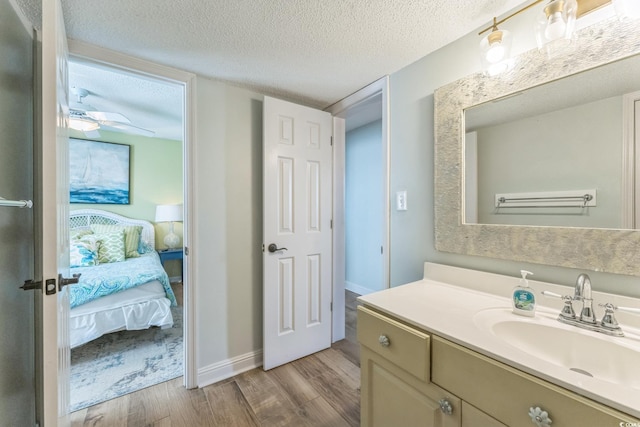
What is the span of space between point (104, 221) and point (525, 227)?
185 inches

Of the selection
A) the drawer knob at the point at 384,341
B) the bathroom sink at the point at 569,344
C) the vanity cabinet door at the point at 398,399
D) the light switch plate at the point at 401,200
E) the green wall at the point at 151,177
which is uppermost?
the green wall at the point at 151,177

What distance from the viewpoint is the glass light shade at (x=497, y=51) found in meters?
1.10

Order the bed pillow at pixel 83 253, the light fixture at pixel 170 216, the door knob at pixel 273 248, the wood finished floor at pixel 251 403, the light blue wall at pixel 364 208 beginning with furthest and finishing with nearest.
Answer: the light fixture at pixel 170 216
the light blue wall at pixel 364 208
the bed pillow at pixel 83 253
the door knob at pixel 273 248
the wood finished floor at pixel 251 403

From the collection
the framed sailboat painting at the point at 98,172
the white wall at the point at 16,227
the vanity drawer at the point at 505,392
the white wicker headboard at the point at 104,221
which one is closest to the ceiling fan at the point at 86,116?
the framed sailboat painting at the point at 98,172

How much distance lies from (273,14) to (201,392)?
228 cm

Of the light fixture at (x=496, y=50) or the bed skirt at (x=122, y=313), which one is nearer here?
the light fixture at (x=496, y=50)

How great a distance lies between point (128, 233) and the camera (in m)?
3.59

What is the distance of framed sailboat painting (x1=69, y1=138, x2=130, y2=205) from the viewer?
3.44 metres

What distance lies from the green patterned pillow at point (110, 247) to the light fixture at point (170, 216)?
2.11 feet

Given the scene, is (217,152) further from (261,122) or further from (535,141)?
(535,141)

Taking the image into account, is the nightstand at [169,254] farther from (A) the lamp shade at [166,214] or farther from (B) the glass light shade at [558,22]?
(B) the glass light shade at [558,22]

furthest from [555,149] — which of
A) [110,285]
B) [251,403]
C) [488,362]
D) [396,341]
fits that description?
[110,285]

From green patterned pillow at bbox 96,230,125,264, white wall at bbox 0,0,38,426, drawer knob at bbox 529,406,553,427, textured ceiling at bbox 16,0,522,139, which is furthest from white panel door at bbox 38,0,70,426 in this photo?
green patterned pillow at bbox 96,230,125,264

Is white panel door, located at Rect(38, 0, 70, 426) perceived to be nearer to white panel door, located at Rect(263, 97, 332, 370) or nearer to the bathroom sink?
white panel door, located at Rect(263, 97, 332, 370)
